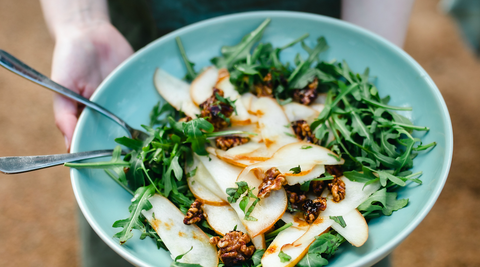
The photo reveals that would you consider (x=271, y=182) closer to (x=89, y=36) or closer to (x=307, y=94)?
(x=307, y=94)

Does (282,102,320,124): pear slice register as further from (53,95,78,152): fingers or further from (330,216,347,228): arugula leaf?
(53,95,78,152): fingers

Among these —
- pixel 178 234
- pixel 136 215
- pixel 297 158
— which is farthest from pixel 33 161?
pixel 297 158

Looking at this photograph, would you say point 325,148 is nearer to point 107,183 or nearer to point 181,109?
point 181,109

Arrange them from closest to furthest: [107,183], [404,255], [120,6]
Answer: [107,183]
[120,6]
[404,255]

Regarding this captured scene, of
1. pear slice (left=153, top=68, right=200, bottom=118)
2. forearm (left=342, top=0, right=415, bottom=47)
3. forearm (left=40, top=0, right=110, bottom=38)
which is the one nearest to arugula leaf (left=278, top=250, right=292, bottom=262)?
pear slice (left=153, top=68, right=200, bottom=118)

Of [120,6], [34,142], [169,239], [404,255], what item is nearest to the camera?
[169,239]

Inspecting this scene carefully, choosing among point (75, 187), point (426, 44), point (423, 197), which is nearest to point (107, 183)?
point (75, 187)
